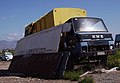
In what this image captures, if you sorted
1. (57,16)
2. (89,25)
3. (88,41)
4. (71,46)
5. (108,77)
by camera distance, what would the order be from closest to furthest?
1. (108,77)
2. (88,41)
3. (71,46)
4. (89,25)
5. (57,16)

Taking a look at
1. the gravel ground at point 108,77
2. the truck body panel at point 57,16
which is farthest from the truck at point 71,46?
the gravel ground at point 108,77

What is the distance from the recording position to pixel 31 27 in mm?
22672

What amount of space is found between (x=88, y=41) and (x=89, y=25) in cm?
125

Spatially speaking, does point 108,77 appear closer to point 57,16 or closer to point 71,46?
point 71,46

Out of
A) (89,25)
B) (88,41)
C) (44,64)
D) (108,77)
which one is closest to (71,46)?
(88,41)

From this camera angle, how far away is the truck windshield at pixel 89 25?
15836 mm

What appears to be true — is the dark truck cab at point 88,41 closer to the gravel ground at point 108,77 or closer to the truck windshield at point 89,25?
the truck windshield at point 89,25

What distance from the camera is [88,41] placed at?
15.2m

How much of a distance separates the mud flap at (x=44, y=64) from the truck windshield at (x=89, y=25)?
5.74 ft

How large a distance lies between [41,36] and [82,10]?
11.1 feet

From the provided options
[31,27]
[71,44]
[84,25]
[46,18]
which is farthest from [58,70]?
[31,27]

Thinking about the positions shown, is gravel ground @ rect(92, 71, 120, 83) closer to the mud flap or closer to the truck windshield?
the mud flap

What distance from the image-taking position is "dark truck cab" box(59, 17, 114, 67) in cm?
1506

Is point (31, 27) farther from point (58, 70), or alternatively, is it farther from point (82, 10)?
point (58, 70)
